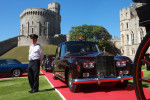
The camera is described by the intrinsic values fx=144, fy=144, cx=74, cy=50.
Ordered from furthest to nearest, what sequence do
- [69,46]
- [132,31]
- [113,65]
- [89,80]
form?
[132,31] → [69,46] → [113,65] → [89,80]

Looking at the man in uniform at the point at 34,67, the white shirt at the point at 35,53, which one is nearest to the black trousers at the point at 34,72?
the man in uniform at the point at 34,67

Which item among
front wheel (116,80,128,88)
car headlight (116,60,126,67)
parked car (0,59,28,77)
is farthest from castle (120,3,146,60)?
car headlight (116,60,126,67)

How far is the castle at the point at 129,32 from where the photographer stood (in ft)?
124

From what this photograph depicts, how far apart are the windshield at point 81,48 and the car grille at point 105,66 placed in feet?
4.46

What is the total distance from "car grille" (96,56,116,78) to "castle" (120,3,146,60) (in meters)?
35.2

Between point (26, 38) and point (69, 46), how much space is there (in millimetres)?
71621

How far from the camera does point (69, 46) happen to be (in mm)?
6363

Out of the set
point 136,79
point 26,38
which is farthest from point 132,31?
point 26,38

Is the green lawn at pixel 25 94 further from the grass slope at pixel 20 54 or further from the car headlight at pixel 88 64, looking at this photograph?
the grass slope at pixel 20 54

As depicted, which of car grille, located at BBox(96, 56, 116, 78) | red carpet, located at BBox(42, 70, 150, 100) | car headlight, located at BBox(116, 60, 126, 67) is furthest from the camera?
car headlight, located at BBox(116, 60, 126, 67)

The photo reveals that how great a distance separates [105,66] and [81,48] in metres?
1.80

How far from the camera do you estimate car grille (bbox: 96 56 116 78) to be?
4832mm

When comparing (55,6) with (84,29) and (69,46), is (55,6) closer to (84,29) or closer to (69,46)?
(84,29)

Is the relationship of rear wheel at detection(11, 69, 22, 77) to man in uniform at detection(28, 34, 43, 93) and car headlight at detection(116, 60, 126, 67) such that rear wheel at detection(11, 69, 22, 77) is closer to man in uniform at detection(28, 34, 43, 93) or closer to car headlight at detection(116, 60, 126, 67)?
man in uniform at detection(28, 34, 43, 93)
